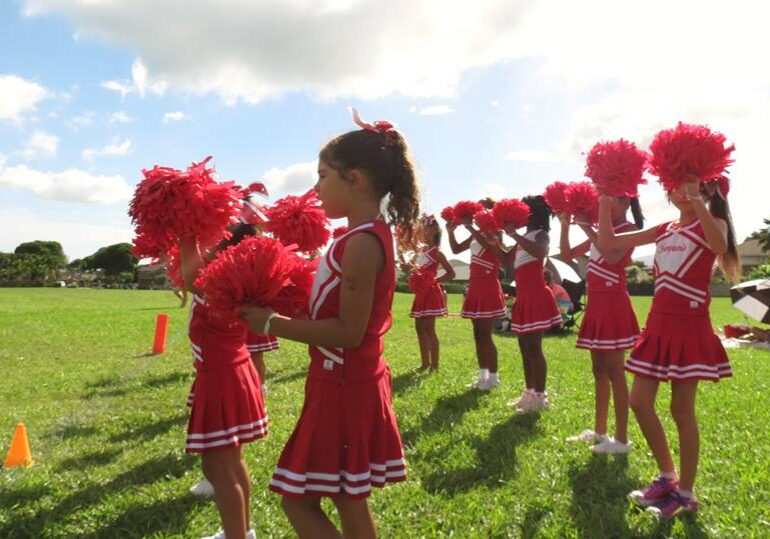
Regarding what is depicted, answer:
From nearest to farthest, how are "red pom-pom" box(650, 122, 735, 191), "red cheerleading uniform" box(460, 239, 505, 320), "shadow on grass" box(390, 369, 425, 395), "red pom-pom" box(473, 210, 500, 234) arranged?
1. "red pom-pom" box(650, 122, 735, 191)
2. "red pom-pom" box(473, 210, 500, 234)
3. "red cheerleading uniform" box(460, 239, 505, 320)
4. "shadow on grass" box(390, 369, 425, 395)

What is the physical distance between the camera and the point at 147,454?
17.5 feet

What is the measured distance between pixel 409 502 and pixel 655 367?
1885 millimetres

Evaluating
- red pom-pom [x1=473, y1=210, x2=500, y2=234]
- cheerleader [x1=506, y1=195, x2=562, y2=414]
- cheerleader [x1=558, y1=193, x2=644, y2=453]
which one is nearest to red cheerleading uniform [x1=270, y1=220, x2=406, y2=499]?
cheerleader [x1=558, y1=193, x2=644, y2=453]

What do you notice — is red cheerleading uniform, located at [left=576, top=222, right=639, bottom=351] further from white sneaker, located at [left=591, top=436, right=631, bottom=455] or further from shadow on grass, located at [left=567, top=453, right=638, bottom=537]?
shadow on grass, located at [left=567, top=453, right=638, bottom=537]

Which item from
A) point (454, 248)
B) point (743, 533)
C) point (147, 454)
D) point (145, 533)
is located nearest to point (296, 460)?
point (145, 533)

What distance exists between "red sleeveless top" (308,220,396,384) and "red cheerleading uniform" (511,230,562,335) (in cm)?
429

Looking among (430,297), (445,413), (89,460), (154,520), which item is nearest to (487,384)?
(445,413)

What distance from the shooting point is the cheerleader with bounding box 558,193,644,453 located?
519 cm

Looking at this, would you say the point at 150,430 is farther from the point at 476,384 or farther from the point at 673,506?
the point at 673,506

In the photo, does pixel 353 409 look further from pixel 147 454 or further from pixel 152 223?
pixel 147 454

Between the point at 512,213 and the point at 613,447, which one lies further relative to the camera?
the point at 512,213

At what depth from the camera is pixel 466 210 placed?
7.85 metres

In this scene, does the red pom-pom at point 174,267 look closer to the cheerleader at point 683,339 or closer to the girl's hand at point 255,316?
the girl's hand at point 255,316

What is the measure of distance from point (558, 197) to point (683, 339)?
1.88 metres
